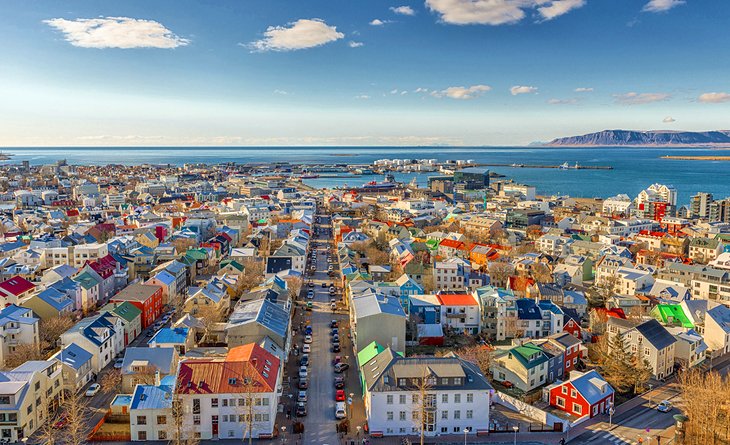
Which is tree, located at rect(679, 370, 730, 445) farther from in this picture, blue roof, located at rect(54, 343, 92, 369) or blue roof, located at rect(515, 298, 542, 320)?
blue roof, located at rect(54, 343, 92, 369)

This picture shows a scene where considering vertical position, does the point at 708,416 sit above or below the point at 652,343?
below

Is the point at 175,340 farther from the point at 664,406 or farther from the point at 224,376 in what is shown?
the point at 664,406

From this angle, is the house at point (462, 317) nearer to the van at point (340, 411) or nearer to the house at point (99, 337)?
the van at point (340, 411)

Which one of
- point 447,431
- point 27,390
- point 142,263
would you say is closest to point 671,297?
point 447,431

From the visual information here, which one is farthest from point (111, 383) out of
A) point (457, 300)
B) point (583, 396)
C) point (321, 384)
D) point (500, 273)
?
point (500, 273)

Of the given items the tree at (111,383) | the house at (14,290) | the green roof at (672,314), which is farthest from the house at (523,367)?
the house at (14,290)

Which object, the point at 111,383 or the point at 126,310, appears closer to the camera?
the point at 111,383

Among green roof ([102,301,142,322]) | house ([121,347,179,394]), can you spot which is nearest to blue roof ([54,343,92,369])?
house ([121,347,179,394])

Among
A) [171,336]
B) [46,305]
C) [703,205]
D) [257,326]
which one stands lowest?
[171,336]
